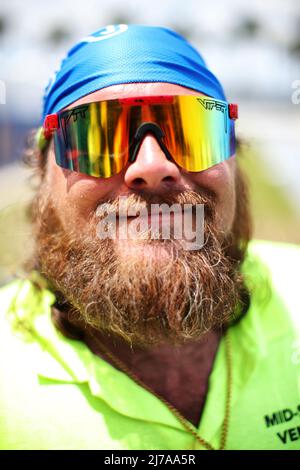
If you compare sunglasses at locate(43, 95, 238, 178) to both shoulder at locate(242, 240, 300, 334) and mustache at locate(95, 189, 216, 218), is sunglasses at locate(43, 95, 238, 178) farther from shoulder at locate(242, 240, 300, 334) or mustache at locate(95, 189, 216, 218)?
shoulder at locate(242, 240, 300, 334)

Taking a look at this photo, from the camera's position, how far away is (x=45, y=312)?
1.79m

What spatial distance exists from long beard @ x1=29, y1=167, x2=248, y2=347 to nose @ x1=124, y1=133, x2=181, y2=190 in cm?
5

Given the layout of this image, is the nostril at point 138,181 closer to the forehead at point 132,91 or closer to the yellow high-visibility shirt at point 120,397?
the forehead at point 132,91

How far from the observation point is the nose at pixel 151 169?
141cm

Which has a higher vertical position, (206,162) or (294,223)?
(206,162)

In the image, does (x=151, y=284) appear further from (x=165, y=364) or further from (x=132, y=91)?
(x=132, y=91)

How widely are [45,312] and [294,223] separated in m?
4.67

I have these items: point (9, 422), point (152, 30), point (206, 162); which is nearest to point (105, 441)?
point (9, 422)

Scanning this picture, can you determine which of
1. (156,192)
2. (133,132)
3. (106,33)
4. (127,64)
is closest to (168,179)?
(156,192)

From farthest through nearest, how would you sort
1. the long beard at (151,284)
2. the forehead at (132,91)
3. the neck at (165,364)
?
the neck at (165,364) → the forehead at (132,91) → the long beard at (151,284)

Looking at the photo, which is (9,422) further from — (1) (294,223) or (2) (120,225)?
(1) (294,223)

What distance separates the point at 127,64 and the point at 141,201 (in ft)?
1.70

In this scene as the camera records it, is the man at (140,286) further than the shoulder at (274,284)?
No

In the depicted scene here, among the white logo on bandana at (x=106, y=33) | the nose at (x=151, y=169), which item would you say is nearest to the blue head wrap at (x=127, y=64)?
the white logo on bandana at (x=106, y=33)
